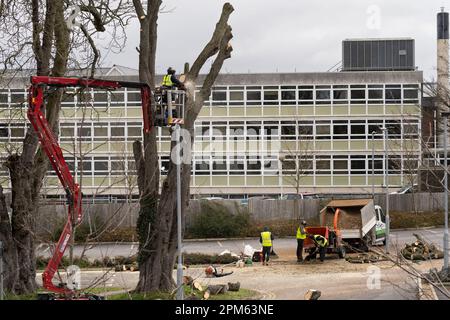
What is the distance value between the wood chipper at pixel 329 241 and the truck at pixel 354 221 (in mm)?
528

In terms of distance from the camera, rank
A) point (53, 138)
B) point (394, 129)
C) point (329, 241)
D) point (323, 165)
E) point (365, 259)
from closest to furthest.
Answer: point (53, 138), point (365, 259), point (329, 241), point (394, 129), point (323, 165)

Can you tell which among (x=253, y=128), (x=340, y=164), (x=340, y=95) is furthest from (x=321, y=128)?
(x=253, y=128)

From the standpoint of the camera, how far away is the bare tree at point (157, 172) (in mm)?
21359

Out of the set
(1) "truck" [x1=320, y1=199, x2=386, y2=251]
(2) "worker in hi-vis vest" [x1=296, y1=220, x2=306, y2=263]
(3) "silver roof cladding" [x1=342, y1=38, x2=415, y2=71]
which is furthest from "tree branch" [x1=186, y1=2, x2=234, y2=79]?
(3) "silver roof cladding" [x1=342, y1=38, x2=415, y2=71]

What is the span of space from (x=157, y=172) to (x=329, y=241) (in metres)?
14.3

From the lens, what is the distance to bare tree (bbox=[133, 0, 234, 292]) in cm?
2136

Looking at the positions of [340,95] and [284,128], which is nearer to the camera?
[284,128]

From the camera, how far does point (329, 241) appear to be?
34.6m

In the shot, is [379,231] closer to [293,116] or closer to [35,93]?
[293,116]

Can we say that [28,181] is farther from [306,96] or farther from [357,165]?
[357,165]

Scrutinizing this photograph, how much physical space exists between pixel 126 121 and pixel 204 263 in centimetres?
2349

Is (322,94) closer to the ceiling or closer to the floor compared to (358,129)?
closer to the ceiling

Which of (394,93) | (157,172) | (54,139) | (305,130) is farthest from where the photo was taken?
(394,93)
